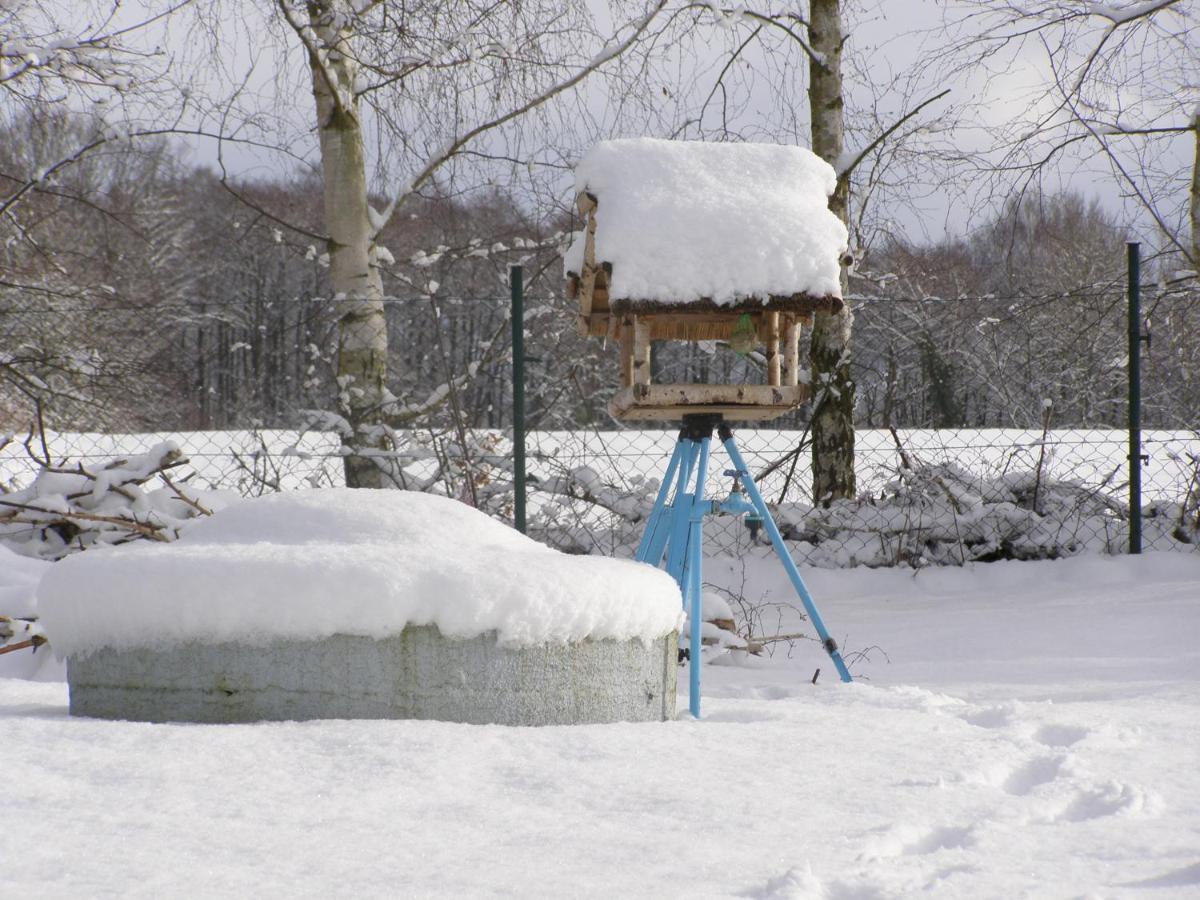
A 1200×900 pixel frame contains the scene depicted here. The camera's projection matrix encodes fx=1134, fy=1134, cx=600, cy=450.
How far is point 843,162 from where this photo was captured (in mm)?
7203

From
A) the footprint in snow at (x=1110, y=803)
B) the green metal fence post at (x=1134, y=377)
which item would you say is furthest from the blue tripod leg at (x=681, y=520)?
the green metal fence post at (x=1134, y=377)

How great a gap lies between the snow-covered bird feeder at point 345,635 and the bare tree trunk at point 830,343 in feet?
14.7

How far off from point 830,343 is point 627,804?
215 inches

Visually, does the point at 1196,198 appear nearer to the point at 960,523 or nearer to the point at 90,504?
the point at 960,523

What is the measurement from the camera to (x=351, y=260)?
22.5ft

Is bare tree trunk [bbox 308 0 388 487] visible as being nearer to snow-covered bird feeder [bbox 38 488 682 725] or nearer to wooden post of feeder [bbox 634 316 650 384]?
wooden post of feeder [bbox 634 316 650 384]

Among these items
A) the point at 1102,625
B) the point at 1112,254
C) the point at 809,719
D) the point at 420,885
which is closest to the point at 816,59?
the point at 1102,625

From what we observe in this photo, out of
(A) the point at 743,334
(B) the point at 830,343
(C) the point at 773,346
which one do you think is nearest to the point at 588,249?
(A) the point at 743,334

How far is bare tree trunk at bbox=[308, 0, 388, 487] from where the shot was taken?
6727 mm

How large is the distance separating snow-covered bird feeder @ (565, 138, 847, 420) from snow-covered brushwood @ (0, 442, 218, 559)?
2882 mm

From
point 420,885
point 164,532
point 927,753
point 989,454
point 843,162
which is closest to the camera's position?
point 420,885

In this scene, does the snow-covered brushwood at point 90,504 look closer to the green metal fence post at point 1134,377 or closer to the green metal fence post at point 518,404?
the green metal fence post at point 518,404

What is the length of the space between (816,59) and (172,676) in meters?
6.07

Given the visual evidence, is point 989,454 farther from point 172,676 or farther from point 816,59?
point 172,676
